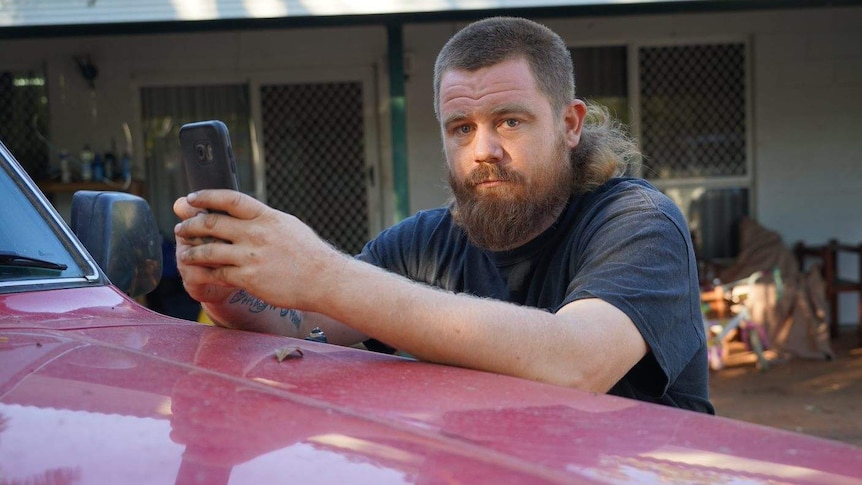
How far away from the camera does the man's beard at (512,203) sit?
2330 millimetres

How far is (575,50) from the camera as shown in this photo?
350 inches

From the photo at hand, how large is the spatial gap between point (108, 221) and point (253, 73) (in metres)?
6.93

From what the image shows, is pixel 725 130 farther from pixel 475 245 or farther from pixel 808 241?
pixel 475 245

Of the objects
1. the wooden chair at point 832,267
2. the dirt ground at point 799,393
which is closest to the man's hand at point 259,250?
the dirt ground at point 799,393

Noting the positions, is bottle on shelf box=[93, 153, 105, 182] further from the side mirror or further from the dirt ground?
the side mirror

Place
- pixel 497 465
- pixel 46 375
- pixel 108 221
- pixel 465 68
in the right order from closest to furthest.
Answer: pixel 497 465
pixel 46 375
pixel 108 221
pixel 465 68

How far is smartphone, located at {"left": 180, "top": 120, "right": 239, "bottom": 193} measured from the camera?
167cm

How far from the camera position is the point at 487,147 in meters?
2.33

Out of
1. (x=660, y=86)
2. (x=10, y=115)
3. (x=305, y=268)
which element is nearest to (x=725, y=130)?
(x=660, y=86)

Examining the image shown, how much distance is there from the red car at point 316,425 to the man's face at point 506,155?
0.78 m

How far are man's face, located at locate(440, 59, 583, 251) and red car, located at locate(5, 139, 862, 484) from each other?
2.57 ft

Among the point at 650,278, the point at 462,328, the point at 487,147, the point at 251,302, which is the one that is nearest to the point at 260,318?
the point at 251,302

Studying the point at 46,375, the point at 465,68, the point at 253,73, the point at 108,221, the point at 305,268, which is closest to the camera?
the point at 46,375

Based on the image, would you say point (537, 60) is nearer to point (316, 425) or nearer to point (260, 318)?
point (260, 318)
